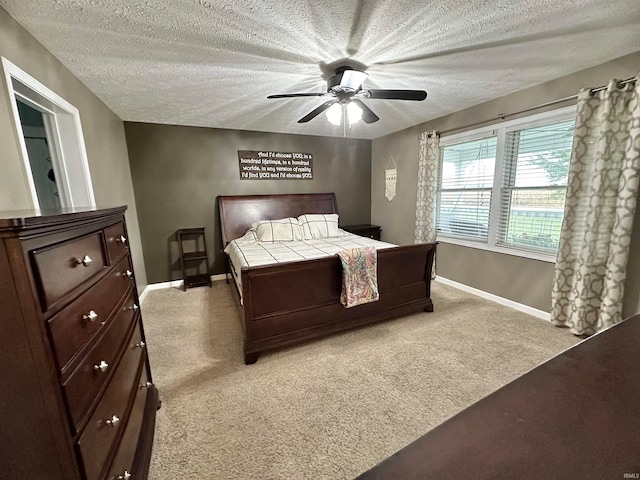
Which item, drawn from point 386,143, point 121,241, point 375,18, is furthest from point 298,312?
point 386,143

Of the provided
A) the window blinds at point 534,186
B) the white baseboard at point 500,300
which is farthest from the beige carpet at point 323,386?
the window blinds at point 534,186

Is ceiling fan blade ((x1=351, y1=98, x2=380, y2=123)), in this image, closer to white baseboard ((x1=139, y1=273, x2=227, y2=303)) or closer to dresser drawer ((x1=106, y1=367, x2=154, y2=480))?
dresser drawer ((x1=106, y1=367, x2=154, y2=480))

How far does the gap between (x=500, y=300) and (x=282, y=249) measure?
2.67 meters

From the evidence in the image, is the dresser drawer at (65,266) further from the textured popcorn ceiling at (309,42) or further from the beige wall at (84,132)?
the textured popcorn ceiling at (309,42)

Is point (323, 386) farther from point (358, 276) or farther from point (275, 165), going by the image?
point (275, 165)

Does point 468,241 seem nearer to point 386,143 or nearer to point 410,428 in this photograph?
point 386,143

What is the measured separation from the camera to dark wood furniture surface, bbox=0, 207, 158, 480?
630mm

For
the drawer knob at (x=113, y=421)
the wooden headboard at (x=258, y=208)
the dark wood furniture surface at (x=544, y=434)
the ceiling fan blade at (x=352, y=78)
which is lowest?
the drawer knob at (x=113, y=421)

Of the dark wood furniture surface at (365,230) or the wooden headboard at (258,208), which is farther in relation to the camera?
the dark wood furniture surface at (365,230)

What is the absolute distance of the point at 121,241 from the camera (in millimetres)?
1331

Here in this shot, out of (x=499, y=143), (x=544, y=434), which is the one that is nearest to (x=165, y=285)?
(x=544, y=434)

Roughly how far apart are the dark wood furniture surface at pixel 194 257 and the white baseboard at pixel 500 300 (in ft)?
11.5

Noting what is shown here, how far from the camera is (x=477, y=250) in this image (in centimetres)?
340

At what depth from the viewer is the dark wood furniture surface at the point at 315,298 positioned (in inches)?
85.1
